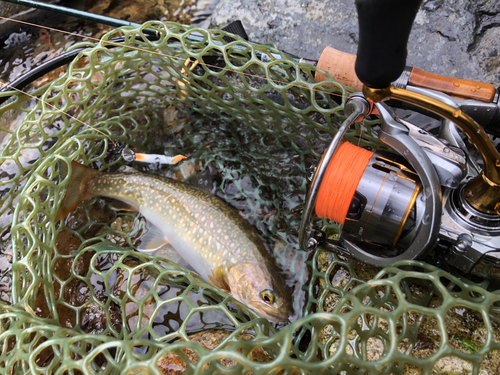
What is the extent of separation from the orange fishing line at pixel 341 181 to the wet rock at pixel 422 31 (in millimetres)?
1514

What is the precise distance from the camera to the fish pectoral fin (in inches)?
108

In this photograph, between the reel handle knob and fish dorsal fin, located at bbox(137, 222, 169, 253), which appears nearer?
the reel handle knob

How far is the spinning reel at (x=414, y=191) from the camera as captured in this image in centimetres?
154

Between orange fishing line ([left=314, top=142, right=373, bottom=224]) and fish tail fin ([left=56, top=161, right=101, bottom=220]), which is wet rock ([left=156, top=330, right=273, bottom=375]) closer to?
orange fishing line ([left=314, top=142, right=373, bottom=224])

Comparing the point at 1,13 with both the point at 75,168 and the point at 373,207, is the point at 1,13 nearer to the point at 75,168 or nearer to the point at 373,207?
the point at 75,168

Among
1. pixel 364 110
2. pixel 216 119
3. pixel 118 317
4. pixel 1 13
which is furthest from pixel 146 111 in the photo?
pixel 1 13

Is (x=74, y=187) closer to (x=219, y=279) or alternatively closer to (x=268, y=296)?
(x=219, y=279)

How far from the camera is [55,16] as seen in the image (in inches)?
164

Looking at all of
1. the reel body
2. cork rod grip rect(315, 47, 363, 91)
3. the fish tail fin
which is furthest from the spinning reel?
the fish tail fin

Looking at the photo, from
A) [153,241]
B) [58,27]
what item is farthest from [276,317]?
[58,27]

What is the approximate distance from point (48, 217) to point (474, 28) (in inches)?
129

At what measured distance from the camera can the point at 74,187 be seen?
97.6 inches

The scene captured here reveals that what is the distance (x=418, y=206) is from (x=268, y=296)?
0.98 metres

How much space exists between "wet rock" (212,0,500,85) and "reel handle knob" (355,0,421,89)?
72.5 inches
